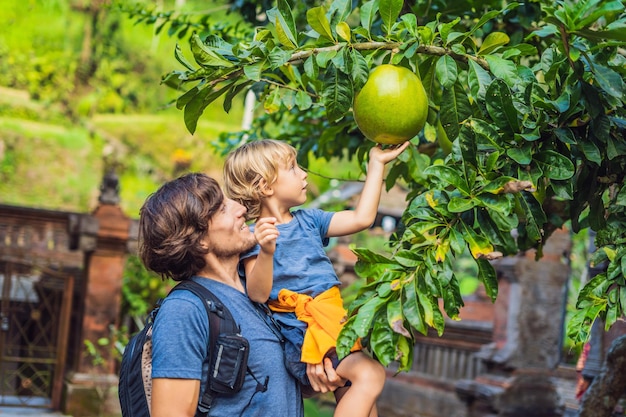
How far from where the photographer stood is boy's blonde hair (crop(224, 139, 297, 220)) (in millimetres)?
2281

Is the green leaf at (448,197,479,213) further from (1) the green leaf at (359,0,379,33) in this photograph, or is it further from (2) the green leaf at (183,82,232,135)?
(2) the green leaf at (183,82,232,135)

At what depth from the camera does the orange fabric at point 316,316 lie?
6.86 ft

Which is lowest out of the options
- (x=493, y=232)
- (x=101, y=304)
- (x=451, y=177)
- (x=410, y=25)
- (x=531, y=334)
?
(x=101, y=304)

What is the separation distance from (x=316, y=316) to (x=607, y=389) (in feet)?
8.07

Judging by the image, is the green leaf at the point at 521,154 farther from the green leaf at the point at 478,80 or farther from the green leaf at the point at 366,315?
the green leaf at the point at 366,315

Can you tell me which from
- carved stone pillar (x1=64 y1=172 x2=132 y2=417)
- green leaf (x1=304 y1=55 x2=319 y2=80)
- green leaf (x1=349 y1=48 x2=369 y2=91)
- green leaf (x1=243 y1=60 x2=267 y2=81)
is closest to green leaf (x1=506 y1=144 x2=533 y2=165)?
green leaf (x1=349 y1=48 x2=369 y2=91)

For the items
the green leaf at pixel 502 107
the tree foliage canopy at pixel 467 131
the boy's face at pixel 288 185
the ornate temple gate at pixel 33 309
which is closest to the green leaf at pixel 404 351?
the tree foliage canopy at pixel 467 131

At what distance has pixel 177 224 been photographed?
6.61ft

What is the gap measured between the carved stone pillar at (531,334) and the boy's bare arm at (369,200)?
5.48 meters

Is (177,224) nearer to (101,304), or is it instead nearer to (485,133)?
(485,133)

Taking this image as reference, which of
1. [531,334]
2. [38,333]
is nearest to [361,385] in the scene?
[531,334]

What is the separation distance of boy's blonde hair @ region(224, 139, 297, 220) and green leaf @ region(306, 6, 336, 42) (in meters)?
0.46

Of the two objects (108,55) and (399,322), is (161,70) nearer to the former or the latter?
(108,55)

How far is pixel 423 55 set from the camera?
2.09m
